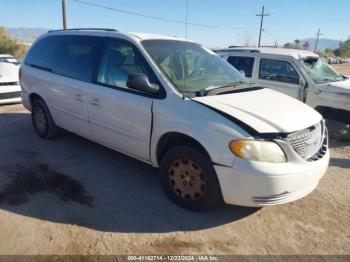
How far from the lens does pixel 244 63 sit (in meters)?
7.46

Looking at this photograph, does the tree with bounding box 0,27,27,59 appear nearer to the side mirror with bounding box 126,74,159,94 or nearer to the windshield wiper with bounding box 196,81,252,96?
the side mirror with bounding box 126,74,159,94

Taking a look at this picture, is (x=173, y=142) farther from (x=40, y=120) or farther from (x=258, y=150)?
(x=40, y=120)

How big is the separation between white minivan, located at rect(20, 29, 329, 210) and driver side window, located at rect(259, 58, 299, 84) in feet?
9.36

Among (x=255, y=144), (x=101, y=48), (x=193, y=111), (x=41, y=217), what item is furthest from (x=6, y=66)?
(x=255, y=144)

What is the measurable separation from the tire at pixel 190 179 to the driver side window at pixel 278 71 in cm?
421

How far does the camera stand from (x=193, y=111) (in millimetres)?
3168

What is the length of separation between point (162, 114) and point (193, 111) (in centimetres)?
40

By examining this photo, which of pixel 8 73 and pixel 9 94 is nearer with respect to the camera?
pixel 9 94

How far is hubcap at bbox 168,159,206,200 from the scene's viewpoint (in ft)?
10.7

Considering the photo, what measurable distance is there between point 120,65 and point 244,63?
430 centimetres

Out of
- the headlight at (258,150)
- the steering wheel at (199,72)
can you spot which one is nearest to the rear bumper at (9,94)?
the steering wheel at (199,72)

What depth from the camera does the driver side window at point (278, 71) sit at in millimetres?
6578

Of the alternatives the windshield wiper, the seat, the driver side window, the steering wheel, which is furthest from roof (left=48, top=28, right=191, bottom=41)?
the driver side window

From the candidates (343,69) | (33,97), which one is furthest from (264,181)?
(343,69)
